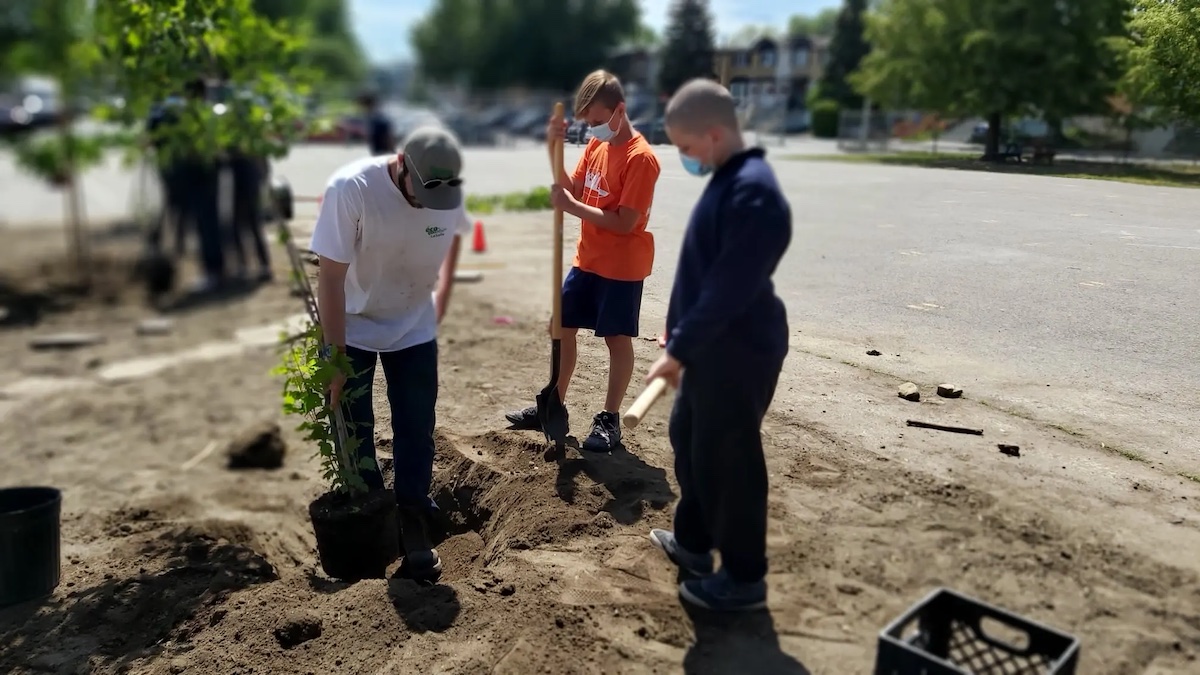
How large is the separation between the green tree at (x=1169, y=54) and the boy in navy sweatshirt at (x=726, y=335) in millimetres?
2521

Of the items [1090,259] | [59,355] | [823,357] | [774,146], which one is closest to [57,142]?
[59,355]

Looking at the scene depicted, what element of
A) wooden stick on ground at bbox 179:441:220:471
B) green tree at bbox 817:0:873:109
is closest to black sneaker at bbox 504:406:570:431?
wooden stick on ground at bbox 179:441:220:471

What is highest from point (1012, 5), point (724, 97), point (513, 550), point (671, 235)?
point (1012, 5)

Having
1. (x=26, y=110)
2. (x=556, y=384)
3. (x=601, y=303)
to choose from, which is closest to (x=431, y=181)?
(x=601, y=303)

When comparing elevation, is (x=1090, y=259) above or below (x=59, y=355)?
above

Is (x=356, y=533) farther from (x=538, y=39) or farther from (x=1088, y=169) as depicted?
(x=538, y=39)

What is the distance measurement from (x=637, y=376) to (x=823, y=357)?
38.7 inches

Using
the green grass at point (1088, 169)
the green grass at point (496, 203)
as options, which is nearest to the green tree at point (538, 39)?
the green grass at point (496, 203)

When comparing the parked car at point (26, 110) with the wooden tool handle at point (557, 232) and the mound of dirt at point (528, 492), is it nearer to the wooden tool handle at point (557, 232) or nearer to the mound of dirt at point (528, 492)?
the mound of dirt at point (528, 492)

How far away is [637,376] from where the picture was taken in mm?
4895

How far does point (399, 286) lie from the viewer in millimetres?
3787

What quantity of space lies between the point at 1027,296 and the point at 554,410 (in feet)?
7.92

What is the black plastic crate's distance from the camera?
2465 millimetres

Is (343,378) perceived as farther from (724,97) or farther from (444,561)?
(724,97)
